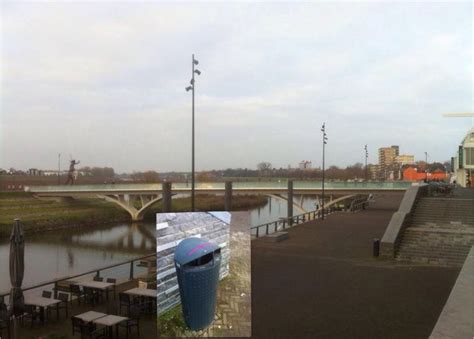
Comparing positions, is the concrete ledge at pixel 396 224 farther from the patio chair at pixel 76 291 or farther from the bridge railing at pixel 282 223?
the patio chair at pixel 76 291

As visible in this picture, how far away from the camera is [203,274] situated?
5184 millimetres

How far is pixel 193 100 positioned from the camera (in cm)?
1481

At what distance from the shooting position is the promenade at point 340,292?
9273mm

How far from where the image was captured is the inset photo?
5.18 meters

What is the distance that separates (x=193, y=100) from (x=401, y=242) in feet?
34.9

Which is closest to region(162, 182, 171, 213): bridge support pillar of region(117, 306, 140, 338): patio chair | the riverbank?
region(117, 306, 140, 338): patio chair

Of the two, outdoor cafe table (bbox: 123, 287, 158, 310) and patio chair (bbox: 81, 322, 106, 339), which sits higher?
outdoor cafe table (bbox: 123, 287, 158, 310)

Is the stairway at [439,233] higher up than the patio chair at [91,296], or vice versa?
the stairway at [439,233]

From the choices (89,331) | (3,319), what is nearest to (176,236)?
(89,331)

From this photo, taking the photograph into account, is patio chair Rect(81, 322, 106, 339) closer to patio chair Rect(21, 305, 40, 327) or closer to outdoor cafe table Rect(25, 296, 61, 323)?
outdoor cafe table Rect(25, 296, 61, 323)

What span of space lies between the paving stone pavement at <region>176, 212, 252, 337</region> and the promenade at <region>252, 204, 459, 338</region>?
139 inches

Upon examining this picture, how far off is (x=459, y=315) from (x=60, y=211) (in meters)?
55.5

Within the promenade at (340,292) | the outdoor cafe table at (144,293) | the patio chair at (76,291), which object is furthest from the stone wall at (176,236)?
the patio chair at (76,291)

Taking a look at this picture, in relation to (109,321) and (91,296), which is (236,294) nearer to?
(109,321)
